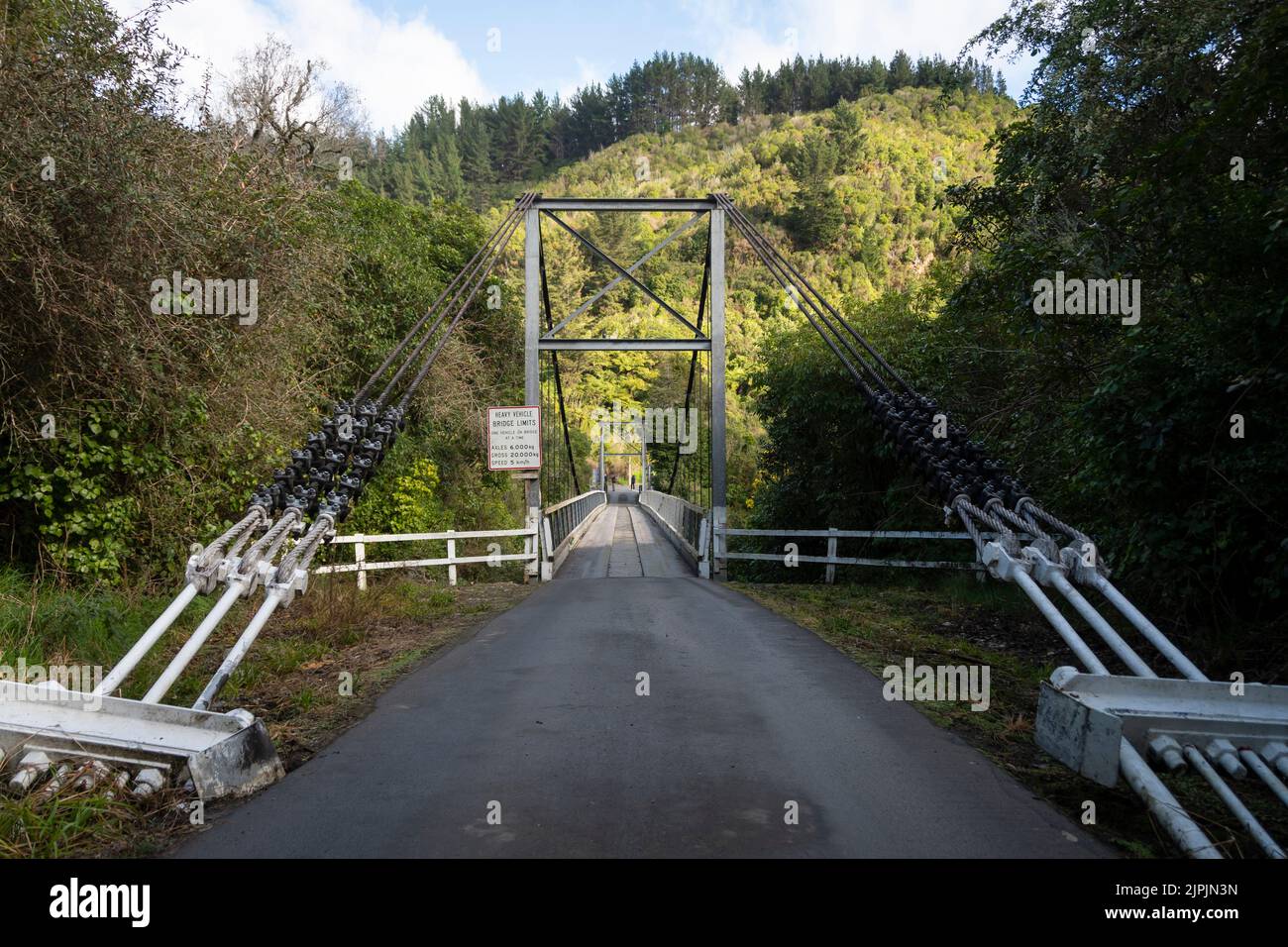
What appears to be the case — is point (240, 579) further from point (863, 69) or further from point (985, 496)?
point (863, 69)

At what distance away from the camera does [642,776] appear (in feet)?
12.1

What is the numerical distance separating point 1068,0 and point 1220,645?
7082 mm

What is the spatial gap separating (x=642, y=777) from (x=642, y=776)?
0.01 meters

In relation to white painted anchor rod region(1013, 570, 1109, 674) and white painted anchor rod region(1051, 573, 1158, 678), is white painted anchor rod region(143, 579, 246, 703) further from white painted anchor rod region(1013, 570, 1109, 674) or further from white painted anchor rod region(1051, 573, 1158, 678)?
white painted anchor rod region(1051, 573, 1158, 678)

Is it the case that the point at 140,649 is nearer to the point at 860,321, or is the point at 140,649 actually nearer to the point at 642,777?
the point at 642,777

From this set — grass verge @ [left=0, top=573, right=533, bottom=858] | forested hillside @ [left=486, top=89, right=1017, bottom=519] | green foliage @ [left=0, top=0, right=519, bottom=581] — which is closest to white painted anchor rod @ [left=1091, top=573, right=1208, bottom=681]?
grass verge @ [left=0, top=573, right=533, bottom=858]

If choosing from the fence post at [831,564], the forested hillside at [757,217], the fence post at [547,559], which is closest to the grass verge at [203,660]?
the fence post at [547,559]

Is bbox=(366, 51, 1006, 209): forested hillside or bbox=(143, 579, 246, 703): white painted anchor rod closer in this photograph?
bbox=(143, 579, 246, 703): white painted anchor rod

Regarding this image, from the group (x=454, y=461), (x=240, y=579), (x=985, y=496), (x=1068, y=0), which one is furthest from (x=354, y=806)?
(x=454, y=461)

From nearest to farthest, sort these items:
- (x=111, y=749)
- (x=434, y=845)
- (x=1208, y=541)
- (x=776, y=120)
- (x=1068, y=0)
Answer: (x=434, y=845) → (x=111, y=749) → (x=1208, y=541) → (x=1068, y=0) → (x=776, y=120)

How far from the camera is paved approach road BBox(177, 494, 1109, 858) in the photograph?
3.00 metres

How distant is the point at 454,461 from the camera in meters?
19.6

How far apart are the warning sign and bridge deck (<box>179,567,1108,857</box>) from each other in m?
8.97

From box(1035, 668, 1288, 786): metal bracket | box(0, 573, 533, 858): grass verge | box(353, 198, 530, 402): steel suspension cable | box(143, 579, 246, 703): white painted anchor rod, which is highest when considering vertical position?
box(353, 198, 530, 402): steel suspension cable
